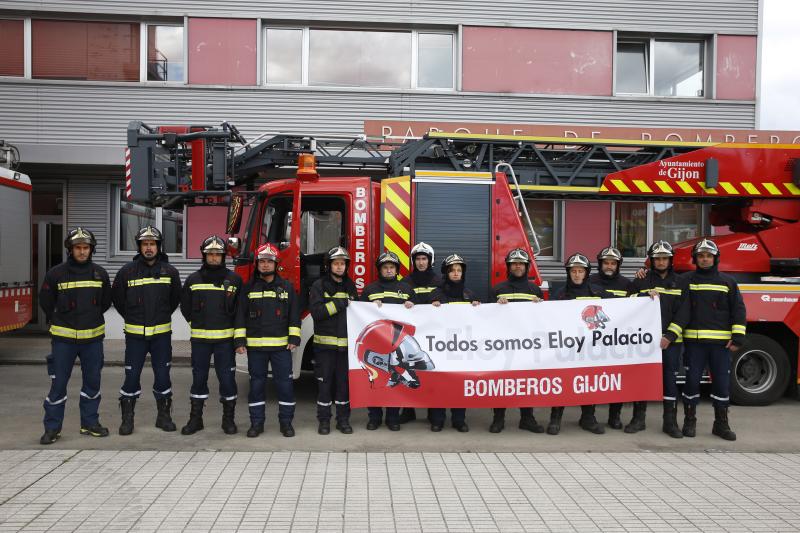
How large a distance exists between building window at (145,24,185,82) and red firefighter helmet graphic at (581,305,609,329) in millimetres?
9977

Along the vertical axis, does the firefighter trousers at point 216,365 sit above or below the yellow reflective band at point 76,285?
below

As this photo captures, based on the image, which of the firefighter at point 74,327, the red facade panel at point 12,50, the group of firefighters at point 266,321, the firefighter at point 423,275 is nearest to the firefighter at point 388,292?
the group of firefighters at point 266,321

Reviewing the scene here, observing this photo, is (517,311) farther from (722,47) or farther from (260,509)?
(722,47)

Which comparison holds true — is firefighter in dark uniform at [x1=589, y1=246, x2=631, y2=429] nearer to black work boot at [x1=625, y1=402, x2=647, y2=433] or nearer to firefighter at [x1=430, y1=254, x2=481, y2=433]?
black work boot at [x1=625, y1=402, x2=647, y2=433]

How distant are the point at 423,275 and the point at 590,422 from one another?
236 cm

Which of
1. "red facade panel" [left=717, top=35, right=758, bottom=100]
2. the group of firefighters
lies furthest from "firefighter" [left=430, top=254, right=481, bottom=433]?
"red facade panel" [left=717, top=35, right=758, bottom=100]

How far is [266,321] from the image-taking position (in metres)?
6.25

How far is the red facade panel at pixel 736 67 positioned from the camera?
13227 mm

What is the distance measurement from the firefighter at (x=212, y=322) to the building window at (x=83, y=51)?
8307 millimetres

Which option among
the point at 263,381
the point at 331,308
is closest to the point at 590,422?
the point at 331,308

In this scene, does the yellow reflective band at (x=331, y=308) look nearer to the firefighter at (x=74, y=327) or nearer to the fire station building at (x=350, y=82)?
the firefighter at (x=74, y=327)

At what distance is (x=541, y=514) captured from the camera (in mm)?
4402

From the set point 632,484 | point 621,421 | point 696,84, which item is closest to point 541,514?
point 632,484

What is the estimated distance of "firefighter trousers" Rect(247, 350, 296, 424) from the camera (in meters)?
6.30
